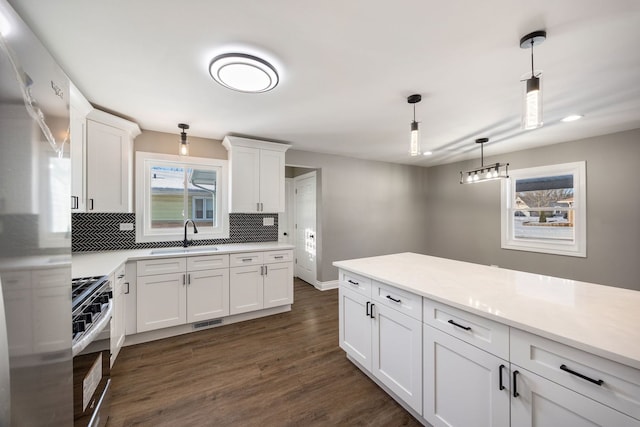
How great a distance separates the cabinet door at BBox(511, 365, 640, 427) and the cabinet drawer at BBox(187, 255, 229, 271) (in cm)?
279

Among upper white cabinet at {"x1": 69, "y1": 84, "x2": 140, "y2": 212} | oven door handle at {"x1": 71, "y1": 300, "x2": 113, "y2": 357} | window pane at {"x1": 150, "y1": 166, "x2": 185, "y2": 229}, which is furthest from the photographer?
window pane at {"x1": 150, "y1": 166, "x2": 185, "y2": 229}

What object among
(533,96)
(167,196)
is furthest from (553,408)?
(167,196)

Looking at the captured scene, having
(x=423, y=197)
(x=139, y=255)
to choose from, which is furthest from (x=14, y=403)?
(x=423, y=197)

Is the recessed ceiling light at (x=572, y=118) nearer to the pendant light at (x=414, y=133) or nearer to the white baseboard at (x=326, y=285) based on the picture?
the pendant light at (x=414, y=133)

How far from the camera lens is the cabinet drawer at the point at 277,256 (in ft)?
10.7

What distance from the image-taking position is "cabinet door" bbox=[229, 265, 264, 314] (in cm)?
301

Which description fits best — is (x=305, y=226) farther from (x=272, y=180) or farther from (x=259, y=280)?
(x=259, y=280)

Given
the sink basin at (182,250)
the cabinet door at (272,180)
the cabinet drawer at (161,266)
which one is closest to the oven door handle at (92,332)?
the cabinet drawer at (161,266)

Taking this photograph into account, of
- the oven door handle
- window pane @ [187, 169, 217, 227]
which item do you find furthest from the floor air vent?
the oven door handle

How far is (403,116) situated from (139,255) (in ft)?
10.7

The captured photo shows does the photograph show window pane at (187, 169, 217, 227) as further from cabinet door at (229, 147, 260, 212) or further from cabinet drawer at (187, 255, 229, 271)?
cabinet drawer at (187, 255, 229, 271)

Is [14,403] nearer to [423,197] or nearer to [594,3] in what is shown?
[594,3]

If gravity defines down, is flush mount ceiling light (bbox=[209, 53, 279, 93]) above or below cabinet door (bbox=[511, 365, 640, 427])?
above

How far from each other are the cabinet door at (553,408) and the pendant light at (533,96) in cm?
132
